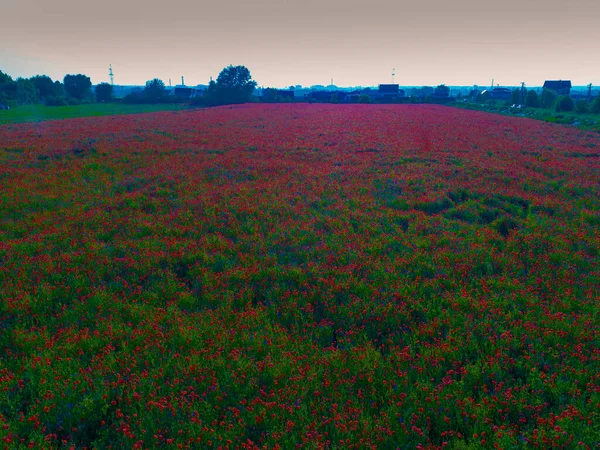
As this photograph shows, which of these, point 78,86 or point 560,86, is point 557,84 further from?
point 78,86

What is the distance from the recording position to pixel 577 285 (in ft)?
22.5

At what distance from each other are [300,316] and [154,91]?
315 feet

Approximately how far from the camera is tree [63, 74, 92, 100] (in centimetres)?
10044

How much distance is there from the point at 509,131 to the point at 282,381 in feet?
106

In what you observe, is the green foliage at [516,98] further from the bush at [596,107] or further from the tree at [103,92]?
the tree at [103,92]

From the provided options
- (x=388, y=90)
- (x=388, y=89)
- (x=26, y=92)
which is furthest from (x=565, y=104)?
(x=26, y=92)

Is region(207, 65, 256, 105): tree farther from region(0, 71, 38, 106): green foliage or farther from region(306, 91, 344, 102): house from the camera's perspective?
region(0, 71, 38, 106): green foliage

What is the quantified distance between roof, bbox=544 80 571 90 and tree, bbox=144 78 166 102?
319ft

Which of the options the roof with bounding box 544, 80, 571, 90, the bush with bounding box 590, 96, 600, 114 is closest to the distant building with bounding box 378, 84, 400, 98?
the roof with bounding box 544, 80, 571, 90

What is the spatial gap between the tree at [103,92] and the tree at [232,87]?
26536mm

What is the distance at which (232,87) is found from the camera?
88875 millimetres

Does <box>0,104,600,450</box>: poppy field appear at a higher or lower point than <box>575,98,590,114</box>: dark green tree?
lower

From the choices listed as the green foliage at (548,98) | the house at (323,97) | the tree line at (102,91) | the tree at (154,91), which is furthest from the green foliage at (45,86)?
the green foliage at (548,98)

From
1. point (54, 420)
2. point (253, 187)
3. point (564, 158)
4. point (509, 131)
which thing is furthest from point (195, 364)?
point (509, 131)
